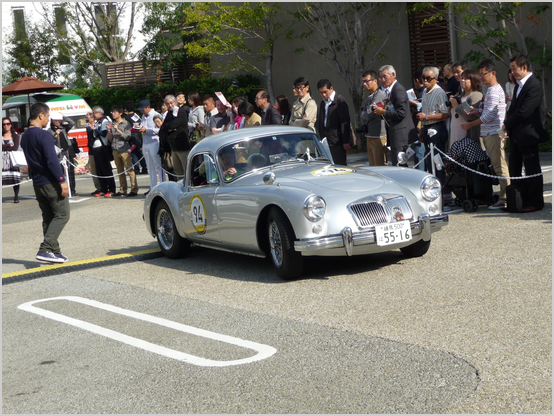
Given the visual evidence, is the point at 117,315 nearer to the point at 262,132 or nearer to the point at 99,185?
the point at 262,132

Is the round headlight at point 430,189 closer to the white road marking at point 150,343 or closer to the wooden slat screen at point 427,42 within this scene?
the white road marking at point 150,343

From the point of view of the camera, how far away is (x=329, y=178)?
294 inches

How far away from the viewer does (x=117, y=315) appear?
6383 millimetres

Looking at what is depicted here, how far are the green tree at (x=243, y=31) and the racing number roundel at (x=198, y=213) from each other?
15184 mm

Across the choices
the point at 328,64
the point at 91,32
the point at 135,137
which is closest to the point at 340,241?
the point at 135,137

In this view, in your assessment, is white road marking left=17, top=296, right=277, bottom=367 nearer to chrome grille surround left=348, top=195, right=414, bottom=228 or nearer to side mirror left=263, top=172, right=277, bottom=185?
side mirror left=263, top=172, right=277, bottom=185

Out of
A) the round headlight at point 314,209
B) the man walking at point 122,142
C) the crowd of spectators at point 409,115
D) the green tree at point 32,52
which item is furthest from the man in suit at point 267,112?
the green tree at point 32,52

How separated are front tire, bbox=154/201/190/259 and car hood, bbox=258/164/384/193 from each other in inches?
65.6

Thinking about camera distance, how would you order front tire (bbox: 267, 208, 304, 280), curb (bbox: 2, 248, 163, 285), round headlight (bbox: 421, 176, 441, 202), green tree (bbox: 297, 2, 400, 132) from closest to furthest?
front tire (bbox: 267, 208, 304, 280) < round headlight (bbox: 421, 176, 441, 202) < curb (bbox: 2, 248, 163, 285) < green tree (bbox: 297, 2, 400, 132)

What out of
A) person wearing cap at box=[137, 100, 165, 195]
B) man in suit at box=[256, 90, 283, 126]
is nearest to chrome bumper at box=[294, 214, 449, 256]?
man in suit at box=[256, 90, 283, 126]

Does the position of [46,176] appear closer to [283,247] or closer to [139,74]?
[283,247]

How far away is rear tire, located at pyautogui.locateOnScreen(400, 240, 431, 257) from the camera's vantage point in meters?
7.54

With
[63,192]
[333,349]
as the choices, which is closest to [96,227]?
[63,192]

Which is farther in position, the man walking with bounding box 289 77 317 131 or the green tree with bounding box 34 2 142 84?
the green tree with bounding box 34 2 142 84
